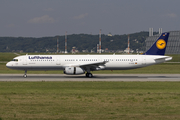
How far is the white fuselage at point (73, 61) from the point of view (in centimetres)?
4231

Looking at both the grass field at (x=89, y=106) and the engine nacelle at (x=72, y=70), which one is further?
the engine nacelle at (x=72, y=70)

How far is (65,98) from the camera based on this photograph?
22.1 m

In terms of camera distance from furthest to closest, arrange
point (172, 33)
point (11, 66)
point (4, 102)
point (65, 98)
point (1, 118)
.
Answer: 1. point (172, 33)
2. point (11, 66)
3. point (65, 98)
4. point (4, 102)
5. point (1, 118)

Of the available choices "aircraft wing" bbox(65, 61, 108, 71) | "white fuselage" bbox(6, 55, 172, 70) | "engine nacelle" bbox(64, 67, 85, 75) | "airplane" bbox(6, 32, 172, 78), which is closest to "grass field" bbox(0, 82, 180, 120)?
"engine nacelle" bbox(64, 67, 85, 75)

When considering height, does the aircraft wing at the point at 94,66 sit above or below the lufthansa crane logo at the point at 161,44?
below

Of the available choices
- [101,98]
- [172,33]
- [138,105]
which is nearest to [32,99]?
[101,98]

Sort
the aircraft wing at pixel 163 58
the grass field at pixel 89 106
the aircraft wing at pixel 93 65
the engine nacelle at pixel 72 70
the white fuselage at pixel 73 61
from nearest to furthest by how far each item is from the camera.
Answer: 1. the grass field at pixel 89 106
2. the engine nacelle at pixel 72 70
3. the aircraft wing at pixel 93 65
4. the white fuselage at pixel 73 61
5. the aircraft wing at pixel 163 58

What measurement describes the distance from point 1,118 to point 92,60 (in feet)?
96.5

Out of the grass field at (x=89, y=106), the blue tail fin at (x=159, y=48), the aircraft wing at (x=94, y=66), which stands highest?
the blue tail fin at (x=159, y=48)

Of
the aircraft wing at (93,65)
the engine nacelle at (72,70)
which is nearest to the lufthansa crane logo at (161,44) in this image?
the aircraft wing at (93,65)

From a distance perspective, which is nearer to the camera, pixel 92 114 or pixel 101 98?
pixel 92 114

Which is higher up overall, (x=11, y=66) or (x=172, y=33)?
Answer: (x=172, y=33)

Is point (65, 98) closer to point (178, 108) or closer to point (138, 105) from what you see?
point (138, 105)

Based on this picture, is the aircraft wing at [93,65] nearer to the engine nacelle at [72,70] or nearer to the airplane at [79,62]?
the airplane at [79,62]
